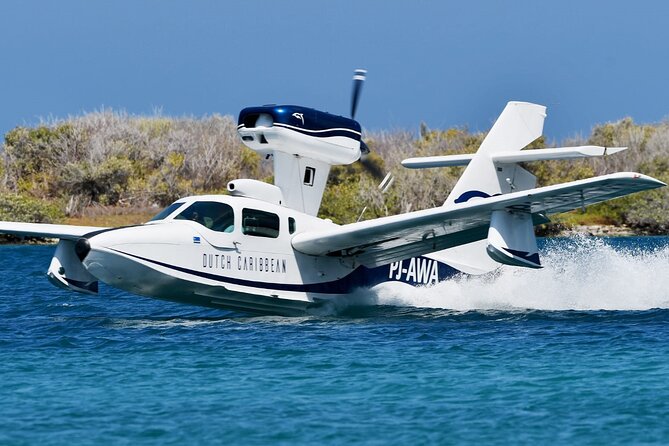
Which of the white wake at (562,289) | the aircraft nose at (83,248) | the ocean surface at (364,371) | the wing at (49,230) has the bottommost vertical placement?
the ocean surface at (364,371)

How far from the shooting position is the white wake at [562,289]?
73.9ft

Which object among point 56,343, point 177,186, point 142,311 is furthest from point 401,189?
point 56,343

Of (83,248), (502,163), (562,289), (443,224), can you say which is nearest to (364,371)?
(443,224)

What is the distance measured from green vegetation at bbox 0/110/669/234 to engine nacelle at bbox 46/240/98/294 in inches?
1658

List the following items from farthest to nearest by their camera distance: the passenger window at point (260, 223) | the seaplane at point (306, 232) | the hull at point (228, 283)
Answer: the passenger window at point (260, 223)
the seaplane at point (306, 232)
the hull at point (228, 283)

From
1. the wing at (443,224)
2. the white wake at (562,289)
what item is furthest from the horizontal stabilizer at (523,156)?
the white wake at (562,289)

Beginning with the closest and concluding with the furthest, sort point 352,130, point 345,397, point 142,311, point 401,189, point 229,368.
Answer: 1. point 345,397
2. point 229,368
3. point 352,130
4. point 142,311
5. point 401,189

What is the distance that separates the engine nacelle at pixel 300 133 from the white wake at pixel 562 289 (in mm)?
3154

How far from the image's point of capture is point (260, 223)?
798 inches

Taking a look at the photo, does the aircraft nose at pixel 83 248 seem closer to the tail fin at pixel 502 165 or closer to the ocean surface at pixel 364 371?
the ocean surface at pixel 364 371

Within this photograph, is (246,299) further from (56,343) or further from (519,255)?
(519,255)

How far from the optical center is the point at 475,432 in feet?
37.6

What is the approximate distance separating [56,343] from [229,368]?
405cm

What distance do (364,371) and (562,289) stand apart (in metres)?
10.3
